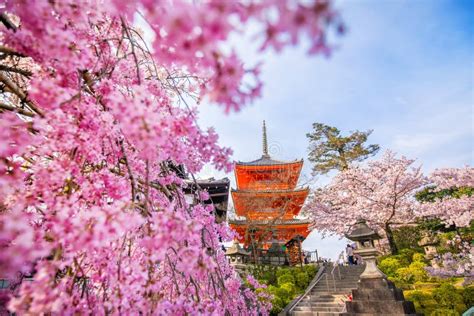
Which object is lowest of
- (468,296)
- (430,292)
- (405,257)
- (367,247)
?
(468,296)

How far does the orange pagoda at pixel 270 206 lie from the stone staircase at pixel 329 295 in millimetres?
4093

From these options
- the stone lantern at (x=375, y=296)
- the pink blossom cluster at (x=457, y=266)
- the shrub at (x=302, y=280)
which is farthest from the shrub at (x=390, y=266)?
the stone lantern at (x=375, y=296)

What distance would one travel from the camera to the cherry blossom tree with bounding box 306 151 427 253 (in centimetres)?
1316

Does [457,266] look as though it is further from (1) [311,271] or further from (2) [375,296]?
(1) [311,271]

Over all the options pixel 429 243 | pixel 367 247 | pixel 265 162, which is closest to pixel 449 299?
pixel 367 247

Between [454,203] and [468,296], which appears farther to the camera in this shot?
[454,203]

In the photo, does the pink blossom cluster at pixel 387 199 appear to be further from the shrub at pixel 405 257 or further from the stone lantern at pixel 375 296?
the stone lantern at pixel 375 296

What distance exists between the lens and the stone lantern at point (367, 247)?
292 inches

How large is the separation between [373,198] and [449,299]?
18.6 ft

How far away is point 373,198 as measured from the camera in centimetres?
1353

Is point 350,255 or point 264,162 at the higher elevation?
point 264,162

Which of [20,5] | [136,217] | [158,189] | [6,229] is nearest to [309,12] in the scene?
[136,217]

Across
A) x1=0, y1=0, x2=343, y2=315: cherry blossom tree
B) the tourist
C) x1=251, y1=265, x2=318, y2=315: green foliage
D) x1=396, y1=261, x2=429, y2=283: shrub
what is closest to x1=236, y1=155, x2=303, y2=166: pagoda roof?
the tourist

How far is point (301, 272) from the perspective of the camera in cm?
1417
